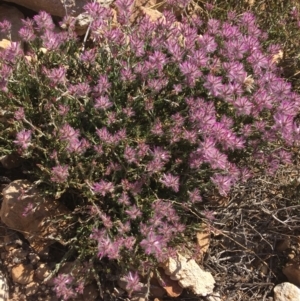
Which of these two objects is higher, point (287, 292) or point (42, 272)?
point (287, 292)

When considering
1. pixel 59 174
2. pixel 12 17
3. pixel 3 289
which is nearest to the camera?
pixel 59 174

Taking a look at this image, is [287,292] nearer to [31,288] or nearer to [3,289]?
[31,288]

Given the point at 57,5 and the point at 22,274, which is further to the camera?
the point at 57,5

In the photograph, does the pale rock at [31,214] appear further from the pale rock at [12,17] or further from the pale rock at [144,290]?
the pale rock at [12,17]

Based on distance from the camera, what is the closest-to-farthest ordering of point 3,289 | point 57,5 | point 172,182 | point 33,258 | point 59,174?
point 59,174, point 172,182, point 3,289, point 33,258, point 57,5

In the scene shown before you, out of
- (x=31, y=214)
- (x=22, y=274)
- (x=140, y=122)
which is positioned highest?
(x=140, y=122)

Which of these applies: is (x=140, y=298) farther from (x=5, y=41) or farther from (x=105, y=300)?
(x=5, y=41)

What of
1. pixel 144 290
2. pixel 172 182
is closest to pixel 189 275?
pixel 144 290
